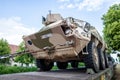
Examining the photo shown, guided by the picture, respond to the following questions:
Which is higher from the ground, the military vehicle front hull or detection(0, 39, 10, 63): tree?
detection(0, 39, 10, 63): tree

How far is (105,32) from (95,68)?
15653mm

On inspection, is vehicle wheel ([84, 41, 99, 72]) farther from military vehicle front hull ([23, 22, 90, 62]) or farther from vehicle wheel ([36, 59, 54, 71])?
vehicle wheel ([36, 59, 54, 71])

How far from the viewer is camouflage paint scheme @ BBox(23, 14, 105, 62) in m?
6.11

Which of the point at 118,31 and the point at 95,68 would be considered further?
the point at 118,31

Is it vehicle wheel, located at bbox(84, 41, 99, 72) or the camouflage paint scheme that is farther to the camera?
vehicle wheel, located at bbox(84, 41, 99, 72)

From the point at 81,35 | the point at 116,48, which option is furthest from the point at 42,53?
the point at 116,48

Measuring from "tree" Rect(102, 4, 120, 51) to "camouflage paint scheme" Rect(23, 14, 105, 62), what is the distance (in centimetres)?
1365

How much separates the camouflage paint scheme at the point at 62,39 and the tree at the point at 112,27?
13651 mm

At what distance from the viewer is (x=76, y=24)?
20.8 feet

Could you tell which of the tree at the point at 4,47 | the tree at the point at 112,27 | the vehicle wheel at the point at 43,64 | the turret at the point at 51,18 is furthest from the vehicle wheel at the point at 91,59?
the tree at the point at 4,47

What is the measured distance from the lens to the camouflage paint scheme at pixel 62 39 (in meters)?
6.11

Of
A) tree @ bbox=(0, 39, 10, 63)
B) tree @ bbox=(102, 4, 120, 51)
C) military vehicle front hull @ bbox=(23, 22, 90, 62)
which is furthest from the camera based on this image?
tree @ bbox=(0, 39, 10, 63)

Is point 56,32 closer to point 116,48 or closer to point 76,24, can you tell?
point 76,24

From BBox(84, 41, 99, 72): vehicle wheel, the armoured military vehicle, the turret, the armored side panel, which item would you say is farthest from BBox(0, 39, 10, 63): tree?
BBox(84, 41, 99, 72): vehicle wheel
